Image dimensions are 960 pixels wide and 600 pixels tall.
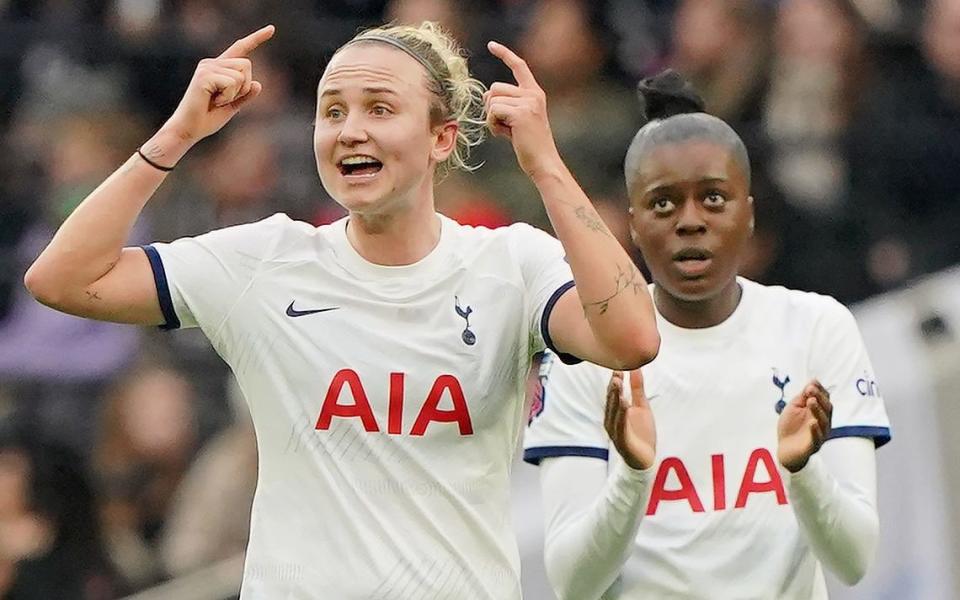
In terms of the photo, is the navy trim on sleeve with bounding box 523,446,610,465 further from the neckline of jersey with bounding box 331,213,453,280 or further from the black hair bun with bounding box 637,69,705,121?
the black hair bun with bounding box 637,69,705,121

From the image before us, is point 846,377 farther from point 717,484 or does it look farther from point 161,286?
point 161,286

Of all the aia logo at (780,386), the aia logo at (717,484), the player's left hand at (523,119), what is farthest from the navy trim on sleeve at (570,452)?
the player's left hand at (523,119)

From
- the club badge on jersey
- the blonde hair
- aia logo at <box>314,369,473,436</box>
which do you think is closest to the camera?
aia logo at <box>314,369,473,436</box>

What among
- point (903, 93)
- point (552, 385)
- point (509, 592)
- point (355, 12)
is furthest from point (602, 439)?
point (355, 12)

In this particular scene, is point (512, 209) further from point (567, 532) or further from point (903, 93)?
point (567, 532)

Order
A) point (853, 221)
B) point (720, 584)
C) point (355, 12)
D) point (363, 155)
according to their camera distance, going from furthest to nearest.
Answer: point (355, 12), point (853, 221), point (720, 584), point (363, 155)

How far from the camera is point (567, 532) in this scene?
15.9 ft

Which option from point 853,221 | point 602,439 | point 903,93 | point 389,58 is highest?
point 903,93

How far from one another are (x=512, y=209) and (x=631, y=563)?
396cm

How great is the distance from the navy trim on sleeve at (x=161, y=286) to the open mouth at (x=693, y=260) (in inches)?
50.2

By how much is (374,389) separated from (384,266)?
30 centimetres

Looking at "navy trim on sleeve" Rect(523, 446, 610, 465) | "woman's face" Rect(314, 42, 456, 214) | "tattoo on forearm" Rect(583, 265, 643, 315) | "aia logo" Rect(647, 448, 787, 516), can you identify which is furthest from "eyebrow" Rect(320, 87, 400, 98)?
"aia logo" Rect(647, 448, 787, 516)

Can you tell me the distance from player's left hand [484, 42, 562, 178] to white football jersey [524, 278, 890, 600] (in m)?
0.87

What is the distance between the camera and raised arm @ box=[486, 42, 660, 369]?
4188mm
